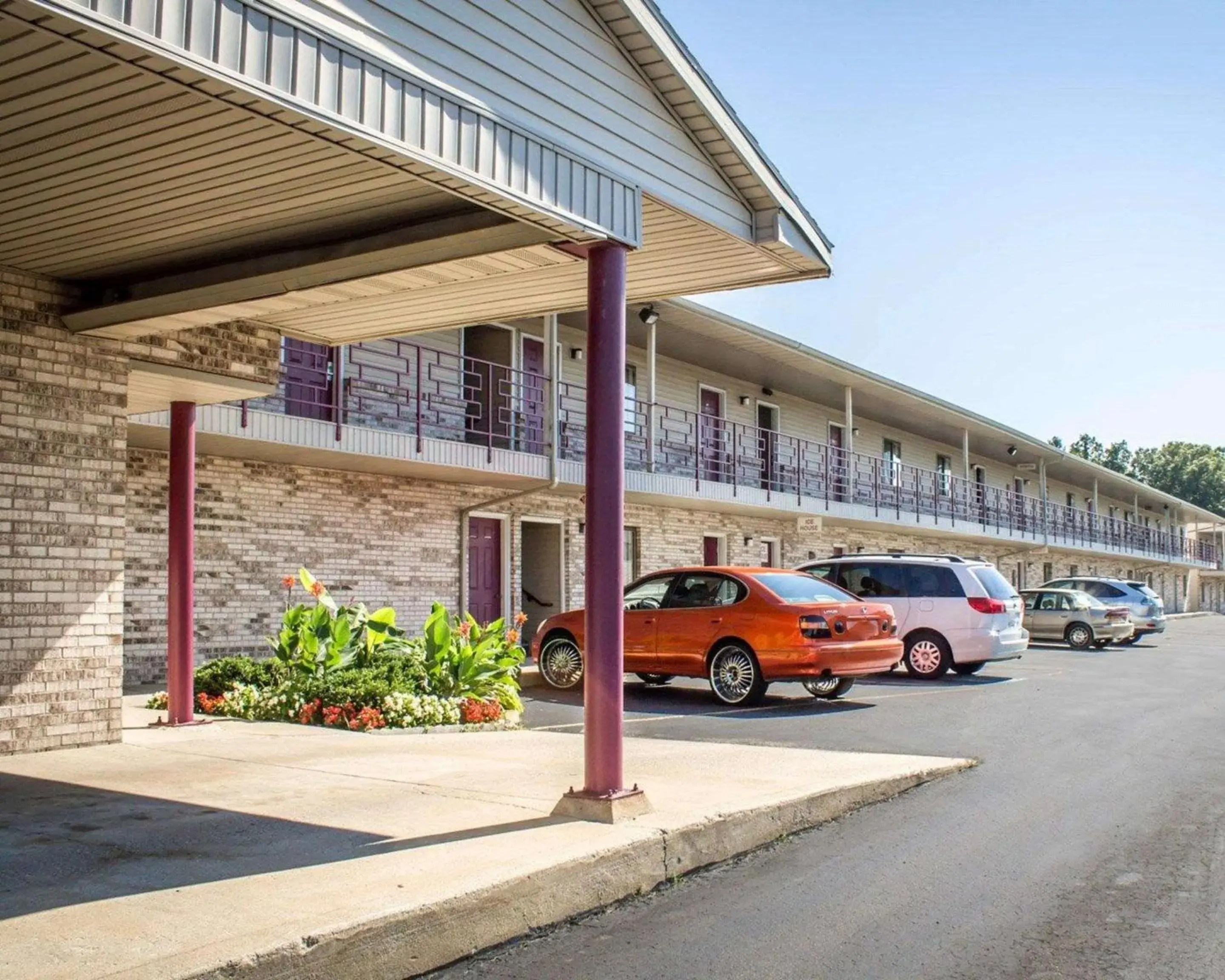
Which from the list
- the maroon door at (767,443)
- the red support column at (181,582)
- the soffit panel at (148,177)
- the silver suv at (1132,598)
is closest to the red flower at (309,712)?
the red support column at (181,582)

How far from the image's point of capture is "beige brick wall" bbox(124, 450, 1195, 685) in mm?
14805

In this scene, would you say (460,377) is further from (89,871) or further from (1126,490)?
(1126,490)

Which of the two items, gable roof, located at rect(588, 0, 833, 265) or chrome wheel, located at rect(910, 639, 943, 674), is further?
chrome wheel, located at rect(910, 639, 943, 674)

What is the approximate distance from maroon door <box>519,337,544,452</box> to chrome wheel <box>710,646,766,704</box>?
22.2 ft

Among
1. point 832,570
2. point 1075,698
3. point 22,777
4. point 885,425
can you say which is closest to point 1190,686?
point 1075,698

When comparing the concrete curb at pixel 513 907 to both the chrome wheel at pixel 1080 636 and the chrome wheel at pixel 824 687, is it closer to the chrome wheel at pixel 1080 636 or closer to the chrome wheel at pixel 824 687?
the chrome wheel at pixel 824 687

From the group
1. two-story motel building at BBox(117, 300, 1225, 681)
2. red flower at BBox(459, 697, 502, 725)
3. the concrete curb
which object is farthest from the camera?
two-story motel building at BBox(117, 300, 1225, 681)

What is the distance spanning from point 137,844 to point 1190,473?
125m

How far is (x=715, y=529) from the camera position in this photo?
26.5 metres

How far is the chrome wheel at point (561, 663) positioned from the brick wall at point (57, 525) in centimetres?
710

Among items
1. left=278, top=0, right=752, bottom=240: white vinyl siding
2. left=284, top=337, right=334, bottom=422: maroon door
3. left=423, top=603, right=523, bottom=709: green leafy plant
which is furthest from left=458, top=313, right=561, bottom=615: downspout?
left=278, top=0, right=752, bottom=240: white vinyl siding

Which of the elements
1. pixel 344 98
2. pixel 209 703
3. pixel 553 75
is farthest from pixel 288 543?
pixel 344 98

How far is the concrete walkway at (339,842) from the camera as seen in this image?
4.32 metres

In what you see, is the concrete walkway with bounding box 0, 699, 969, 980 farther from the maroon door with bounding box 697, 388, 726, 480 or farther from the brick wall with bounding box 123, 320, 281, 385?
the maroon door with bounding box 697, 388, 726, 480
